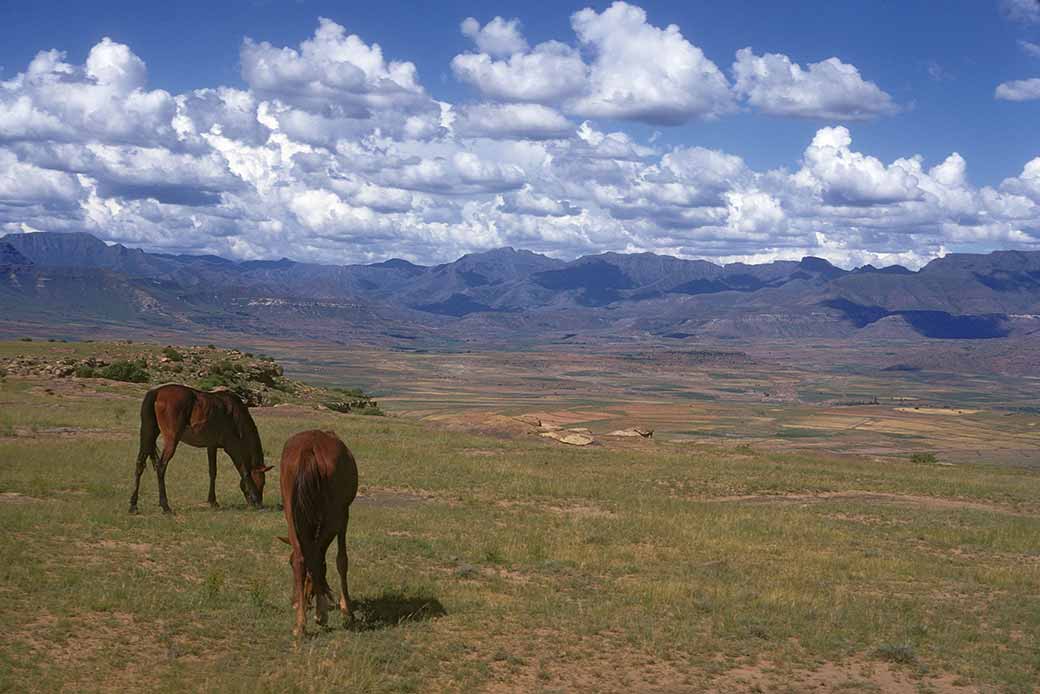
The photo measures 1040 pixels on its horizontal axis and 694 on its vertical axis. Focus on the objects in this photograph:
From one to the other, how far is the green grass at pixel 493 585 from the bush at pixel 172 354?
32.3 m

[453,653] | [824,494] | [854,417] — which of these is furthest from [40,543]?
[854,417]

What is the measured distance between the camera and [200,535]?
1673 cm

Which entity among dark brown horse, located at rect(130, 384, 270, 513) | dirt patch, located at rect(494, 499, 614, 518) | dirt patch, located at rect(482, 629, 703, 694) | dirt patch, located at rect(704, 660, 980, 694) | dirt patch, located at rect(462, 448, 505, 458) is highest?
dark brown horse, located at rect(130, 384, 270, 513)

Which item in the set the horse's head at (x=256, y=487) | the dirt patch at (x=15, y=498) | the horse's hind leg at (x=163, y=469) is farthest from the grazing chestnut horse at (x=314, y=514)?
the dirt patch at (x=15, y=498)

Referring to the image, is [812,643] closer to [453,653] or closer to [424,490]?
[453,653]

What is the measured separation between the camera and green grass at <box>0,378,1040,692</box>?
11.3m

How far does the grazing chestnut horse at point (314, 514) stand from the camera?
1198 centimetres

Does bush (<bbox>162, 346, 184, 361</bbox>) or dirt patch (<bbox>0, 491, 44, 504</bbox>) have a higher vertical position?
bush (<bbox>162, 346, 184, 361</bbox>)

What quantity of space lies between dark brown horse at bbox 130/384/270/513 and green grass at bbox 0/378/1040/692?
79 cm

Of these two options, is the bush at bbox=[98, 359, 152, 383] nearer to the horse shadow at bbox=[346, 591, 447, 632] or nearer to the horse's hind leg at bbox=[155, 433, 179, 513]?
the horse's hind leg at bbox=[155, 433, 179, 513]

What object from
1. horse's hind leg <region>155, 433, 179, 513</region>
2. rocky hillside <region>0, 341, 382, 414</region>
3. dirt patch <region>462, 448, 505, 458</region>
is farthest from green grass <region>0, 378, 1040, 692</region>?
rocky hillside <region>0, 341, 382, 414</region>

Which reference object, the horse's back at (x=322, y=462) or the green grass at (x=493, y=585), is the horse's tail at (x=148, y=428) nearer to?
the green grass at (x=493, y=585)

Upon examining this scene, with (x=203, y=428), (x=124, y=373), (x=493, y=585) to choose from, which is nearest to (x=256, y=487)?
(x=203, y=428)

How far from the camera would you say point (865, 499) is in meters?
30.2
